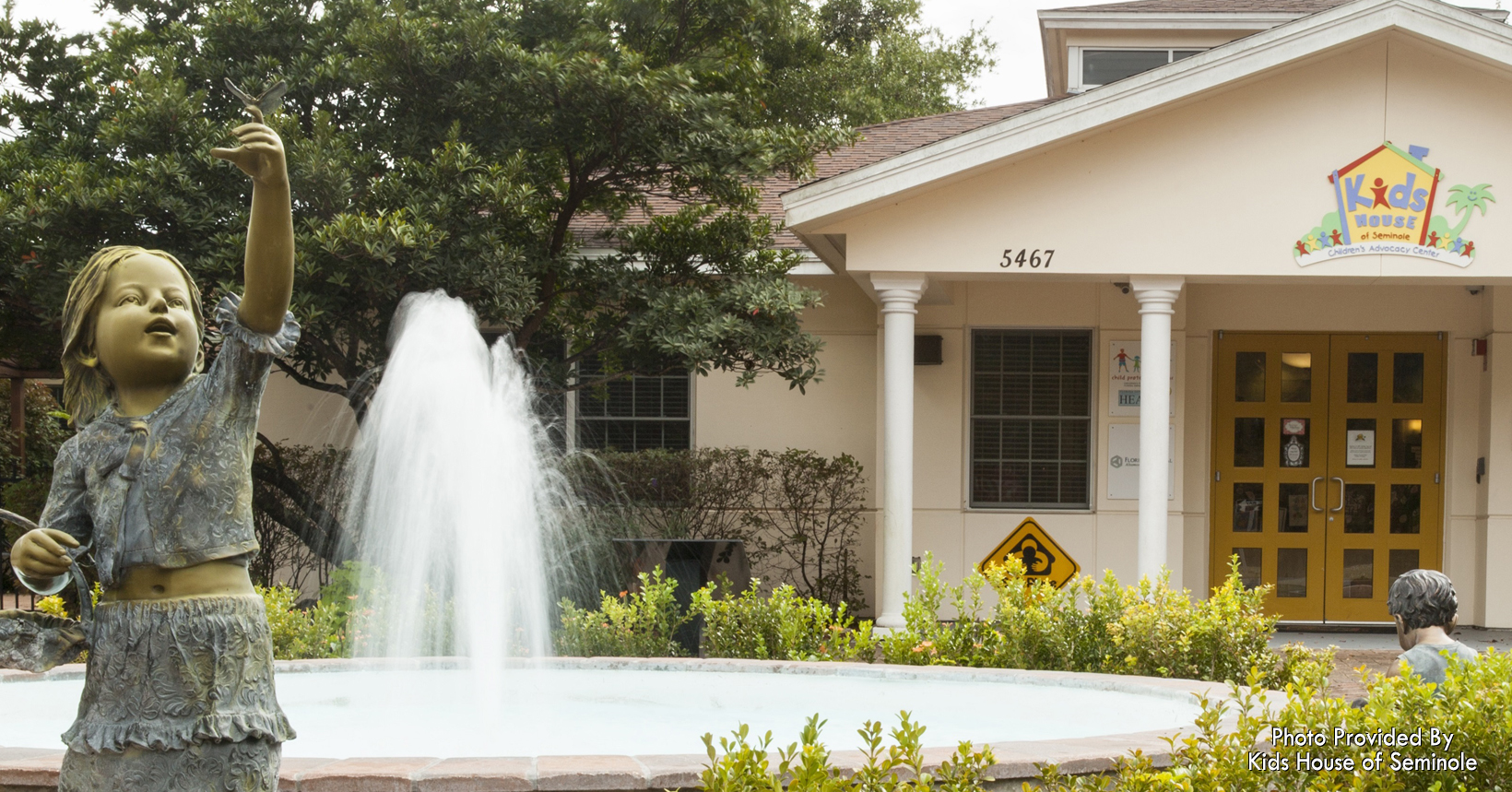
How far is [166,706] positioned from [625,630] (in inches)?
229

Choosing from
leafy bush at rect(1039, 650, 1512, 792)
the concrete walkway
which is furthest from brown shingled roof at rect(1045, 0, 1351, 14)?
leafy bush at rect(1039, 650, 1512, 792)

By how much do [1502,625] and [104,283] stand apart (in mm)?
13559

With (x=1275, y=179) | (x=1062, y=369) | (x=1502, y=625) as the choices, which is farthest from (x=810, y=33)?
(x=1502, y=625)

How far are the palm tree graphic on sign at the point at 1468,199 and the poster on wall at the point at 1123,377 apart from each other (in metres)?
3.08

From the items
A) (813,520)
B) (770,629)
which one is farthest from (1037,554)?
(770,629)

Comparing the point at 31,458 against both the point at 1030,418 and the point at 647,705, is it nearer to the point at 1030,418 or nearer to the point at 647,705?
the point at 1030,418

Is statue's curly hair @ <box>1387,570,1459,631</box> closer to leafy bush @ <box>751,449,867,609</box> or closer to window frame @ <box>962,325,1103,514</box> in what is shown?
window frame @ <box>962,325,1103,514</box>

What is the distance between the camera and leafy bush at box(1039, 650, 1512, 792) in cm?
403

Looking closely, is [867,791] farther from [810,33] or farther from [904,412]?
[810,33]

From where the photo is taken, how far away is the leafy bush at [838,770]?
12.4ft

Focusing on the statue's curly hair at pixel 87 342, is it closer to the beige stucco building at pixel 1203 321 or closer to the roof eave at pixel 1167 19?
the beige stucco building at pixel 1203 321

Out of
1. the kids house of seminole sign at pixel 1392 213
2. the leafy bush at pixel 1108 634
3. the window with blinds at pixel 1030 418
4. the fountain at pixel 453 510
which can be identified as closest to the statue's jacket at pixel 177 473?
the fountain at pixel 453 510

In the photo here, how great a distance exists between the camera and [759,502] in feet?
45.2

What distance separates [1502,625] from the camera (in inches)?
514
